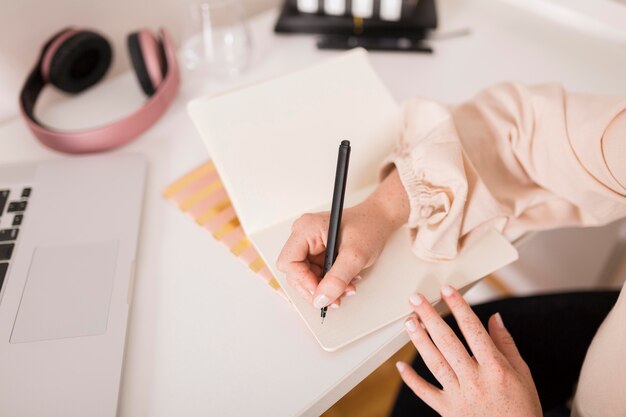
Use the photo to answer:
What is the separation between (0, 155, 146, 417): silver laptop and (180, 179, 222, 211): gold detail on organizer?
5 centimetres

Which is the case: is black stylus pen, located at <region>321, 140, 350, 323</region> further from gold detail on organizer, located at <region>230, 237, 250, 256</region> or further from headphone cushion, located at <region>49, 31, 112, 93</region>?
headphone cushion, located at <region>49, 31, 112, 93</region>

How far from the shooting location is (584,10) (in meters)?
0.76

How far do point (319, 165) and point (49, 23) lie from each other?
0.45 meters

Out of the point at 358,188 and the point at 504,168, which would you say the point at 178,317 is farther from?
the point at 504,168

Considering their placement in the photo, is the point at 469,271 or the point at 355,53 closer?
the point at 469,271

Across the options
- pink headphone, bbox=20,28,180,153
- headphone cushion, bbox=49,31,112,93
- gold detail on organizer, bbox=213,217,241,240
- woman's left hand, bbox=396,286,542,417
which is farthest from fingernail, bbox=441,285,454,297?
headphone cushion, bbox=49,31,112,93

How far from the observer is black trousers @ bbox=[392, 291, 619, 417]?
0.60 m

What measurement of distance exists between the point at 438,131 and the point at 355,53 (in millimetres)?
173

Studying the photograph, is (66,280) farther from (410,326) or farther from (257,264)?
(410,326)

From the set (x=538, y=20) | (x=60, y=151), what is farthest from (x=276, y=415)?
(x=538, y=20)

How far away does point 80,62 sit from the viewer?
687 mm

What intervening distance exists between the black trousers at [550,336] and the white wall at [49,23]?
25.1 inches

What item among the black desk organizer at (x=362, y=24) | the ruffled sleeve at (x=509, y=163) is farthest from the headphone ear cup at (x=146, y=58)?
the ruffled sleeve at (x=509, y=163)

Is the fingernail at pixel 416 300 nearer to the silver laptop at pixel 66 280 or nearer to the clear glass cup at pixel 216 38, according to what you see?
the silver laptop at pixel 66 280
